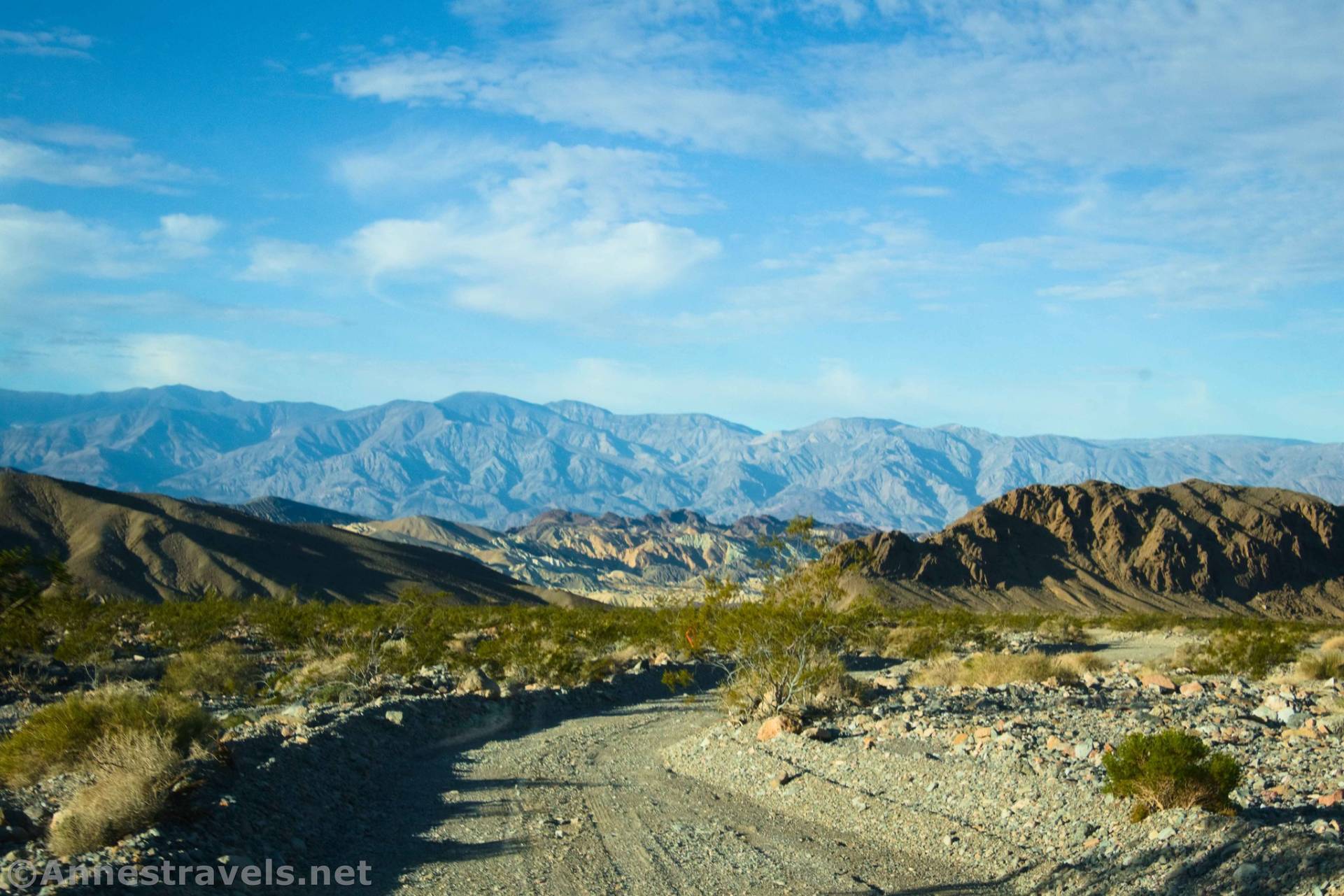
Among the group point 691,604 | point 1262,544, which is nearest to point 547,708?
point 691,604

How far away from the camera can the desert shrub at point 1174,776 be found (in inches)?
395

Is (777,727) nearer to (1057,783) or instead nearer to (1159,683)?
(1057,783)

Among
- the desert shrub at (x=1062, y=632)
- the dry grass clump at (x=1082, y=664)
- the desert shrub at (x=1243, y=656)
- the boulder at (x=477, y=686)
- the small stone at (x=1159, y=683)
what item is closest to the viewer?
the small stone at (x=1159, y=683)

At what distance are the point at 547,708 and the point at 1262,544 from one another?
334ft

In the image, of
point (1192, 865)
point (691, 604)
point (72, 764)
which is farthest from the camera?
point (691, 604)

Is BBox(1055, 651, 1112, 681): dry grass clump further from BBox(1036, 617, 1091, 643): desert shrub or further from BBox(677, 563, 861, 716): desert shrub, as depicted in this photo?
BBox(1036, 617, 1091, 643): desert shrub

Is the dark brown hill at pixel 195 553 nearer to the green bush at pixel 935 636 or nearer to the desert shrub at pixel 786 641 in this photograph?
the green bush at pixel 935 636

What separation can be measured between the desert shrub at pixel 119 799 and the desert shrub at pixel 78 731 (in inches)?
33.8

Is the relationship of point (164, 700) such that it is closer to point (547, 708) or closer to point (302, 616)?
point (547, 708)

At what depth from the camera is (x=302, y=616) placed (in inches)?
1494

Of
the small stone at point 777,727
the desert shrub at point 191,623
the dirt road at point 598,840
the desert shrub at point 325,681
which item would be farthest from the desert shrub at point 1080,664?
the desert shrub at point 191,623

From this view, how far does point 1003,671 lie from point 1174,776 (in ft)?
48.2

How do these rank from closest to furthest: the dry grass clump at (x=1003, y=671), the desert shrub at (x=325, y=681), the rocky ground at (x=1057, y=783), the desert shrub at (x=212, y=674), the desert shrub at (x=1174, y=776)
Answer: the rocky ground at (x=1057, y=783) < the desert shrub at (x=1174, y=776) < the dry grass clump at (x=1003, y=671) < the desert shrub at (x=325, y=681) < the desert shrub at (x=212, y=674)

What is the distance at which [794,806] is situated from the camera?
523 inches
